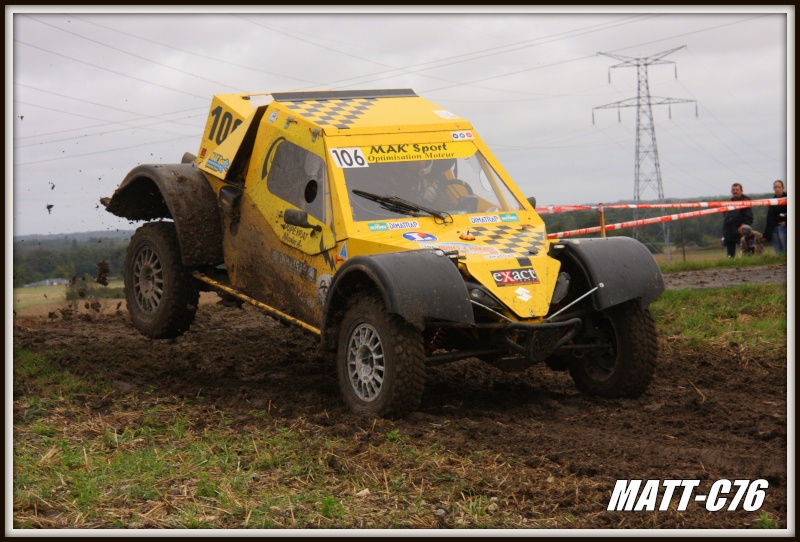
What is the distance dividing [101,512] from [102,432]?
207cm

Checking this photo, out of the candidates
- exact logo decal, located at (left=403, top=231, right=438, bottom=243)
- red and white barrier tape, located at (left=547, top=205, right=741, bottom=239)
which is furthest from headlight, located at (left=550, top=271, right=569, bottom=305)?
red and white barrier tape, located at (left=547, top=205, right=741, bottom=239)

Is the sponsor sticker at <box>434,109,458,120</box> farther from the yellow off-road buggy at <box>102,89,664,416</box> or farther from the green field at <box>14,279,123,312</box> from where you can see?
the green field at <box>14,279,123,312</box>

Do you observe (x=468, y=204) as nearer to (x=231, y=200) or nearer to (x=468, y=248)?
(x=468, y=248)

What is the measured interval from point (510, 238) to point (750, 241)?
11526 millimetres

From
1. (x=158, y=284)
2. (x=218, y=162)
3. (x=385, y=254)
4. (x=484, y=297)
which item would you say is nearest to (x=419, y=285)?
(x=385, y=254)

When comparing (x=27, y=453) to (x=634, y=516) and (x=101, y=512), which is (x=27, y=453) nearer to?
(x=101, y=512)

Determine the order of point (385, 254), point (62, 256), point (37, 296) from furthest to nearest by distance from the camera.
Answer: point (62, 256), point (37, 296), point (385, 254)

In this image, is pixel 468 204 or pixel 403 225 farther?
pixel 468 204

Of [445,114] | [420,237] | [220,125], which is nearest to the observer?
[420,237]

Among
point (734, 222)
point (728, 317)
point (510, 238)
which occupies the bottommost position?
point (728, 317)

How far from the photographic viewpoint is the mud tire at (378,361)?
8.08 metres

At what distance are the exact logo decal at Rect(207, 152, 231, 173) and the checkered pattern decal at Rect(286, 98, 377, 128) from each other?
853 millimetres

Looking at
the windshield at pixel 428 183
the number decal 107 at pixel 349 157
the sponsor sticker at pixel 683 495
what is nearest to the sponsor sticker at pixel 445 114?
the windshield at pixel 428 183

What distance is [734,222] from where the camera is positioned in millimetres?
19172
